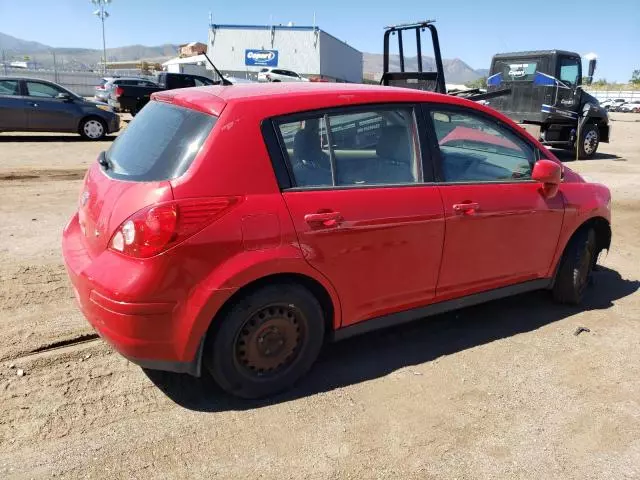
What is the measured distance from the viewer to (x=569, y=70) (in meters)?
13.8

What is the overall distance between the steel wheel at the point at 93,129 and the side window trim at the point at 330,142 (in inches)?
499

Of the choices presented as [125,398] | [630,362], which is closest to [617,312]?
[630,362]

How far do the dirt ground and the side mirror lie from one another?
3.45 feet

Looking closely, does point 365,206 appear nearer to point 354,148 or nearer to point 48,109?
point 354,148

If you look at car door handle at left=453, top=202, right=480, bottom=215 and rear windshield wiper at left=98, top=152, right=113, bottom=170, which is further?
car door handle at left=453, top=202, right=480, bottom=215

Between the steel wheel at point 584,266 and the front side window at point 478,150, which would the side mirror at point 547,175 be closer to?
the front side window at point 478,150

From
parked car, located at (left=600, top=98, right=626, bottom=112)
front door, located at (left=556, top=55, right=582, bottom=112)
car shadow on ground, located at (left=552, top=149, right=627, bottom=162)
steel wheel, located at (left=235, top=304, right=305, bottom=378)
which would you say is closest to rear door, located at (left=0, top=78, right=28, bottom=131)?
steel wheel, located at (left=235, top=304, right=305, bottom=378)

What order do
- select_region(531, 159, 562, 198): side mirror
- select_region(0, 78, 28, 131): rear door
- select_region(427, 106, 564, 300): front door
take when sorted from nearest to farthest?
select_region(427, 106, 564, 300): front door → select_region(531, 159, 562, 198): side mirror → select_region(0, 78, 28, 131): rear door

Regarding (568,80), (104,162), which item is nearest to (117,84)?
(568,80)

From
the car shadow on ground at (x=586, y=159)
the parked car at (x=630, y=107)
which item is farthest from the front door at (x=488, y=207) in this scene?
the parked car at (x=630, y=107)

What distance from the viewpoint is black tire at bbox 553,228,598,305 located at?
4.32 m

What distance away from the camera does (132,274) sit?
8.39 feet

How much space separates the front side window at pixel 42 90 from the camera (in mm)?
13148

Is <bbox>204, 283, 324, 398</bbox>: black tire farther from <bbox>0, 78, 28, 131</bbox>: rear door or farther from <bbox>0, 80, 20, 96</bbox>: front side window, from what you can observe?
<bbox>0, 80, 20, 96</bbox>: front side window
